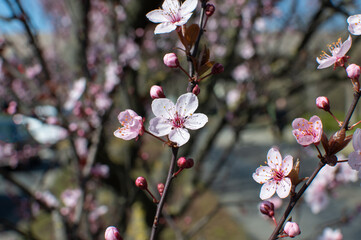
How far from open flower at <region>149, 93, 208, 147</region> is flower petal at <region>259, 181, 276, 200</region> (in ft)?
0.86

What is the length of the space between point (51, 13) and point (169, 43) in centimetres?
811

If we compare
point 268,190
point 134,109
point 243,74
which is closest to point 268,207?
point 268,190

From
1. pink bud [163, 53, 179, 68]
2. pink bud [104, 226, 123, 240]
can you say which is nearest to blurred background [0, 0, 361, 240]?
pink bud [163, 53, 179, 68]

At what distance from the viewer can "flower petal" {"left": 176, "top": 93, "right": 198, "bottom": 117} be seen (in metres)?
0.77

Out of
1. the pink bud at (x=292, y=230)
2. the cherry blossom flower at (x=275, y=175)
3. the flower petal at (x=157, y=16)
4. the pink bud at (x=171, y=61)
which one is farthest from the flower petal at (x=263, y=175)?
the flower petal at (x=157, y=16)

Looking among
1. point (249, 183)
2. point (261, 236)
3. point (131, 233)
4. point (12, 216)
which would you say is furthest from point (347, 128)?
point (249, 183)

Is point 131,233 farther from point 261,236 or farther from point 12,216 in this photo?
point 12,216

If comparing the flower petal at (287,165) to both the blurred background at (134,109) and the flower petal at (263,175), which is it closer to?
the flower petal at (263,175)

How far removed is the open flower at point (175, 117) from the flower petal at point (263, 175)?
245 mm

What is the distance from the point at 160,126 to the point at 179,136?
87 mm

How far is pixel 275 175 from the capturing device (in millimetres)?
875

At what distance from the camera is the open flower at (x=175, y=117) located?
785 mm

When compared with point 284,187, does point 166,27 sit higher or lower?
higher

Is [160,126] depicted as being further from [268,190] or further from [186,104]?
[268,190]
